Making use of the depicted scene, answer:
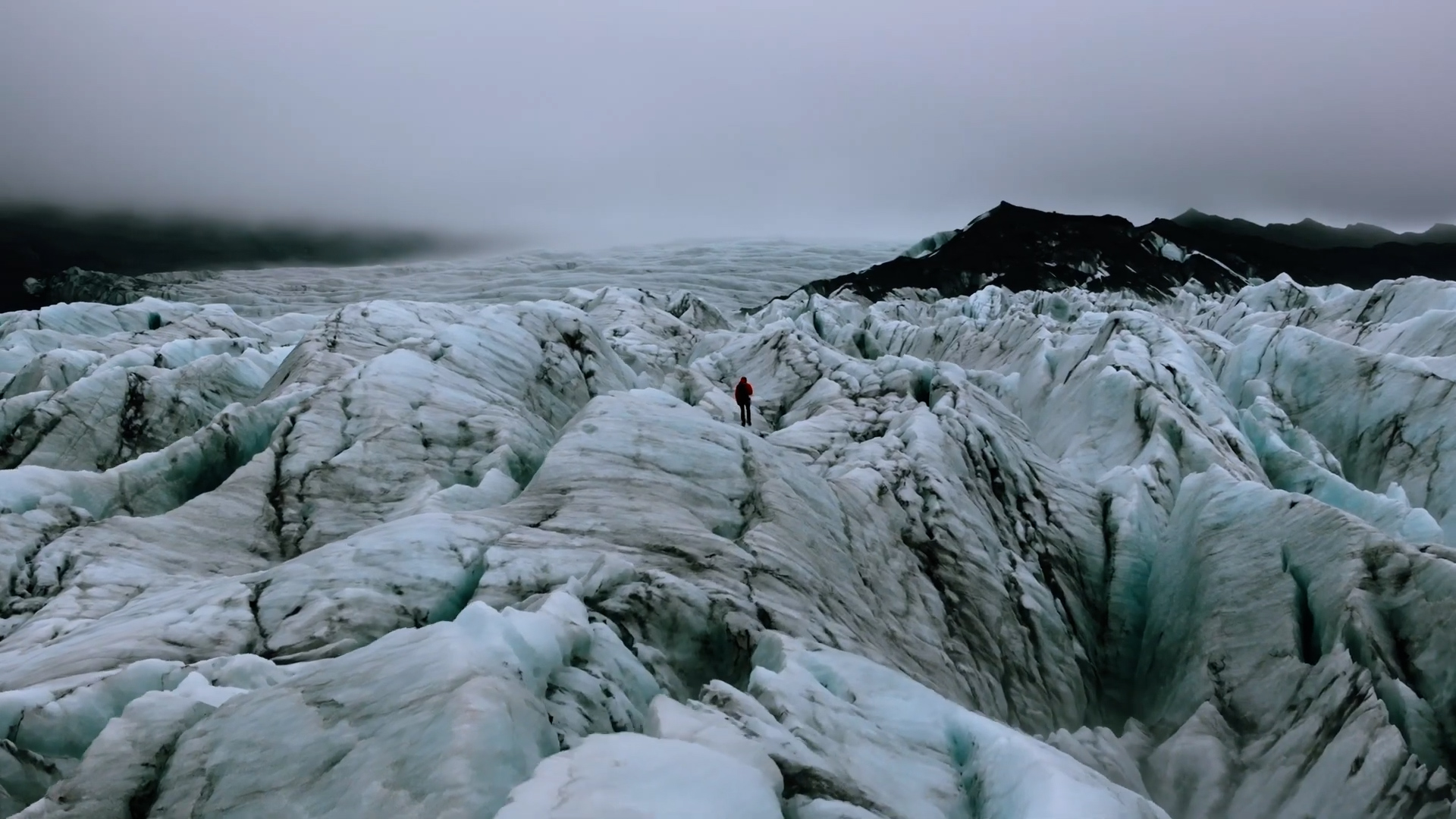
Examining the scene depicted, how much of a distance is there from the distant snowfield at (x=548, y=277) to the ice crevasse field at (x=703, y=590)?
52976 mm

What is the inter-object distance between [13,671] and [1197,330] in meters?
33.0

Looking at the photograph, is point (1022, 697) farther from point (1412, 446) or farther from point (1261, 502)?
point (1412, 446)

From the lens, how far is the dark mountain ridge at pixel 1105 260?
244 feet

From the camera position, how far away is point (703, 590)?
7781 mm

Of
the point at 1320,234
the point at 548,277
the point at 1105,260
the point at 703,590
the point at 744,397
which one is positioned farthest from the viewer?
the point at 1320,234

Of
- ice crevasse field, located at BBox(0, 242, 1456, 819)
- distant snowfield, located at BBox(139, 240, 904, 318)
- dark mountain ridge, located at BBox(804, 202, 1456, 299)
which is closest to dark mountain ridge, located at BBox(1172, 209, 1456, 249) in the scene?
dark mountain ridge, located at BBox(804, 202, 1456, 299)

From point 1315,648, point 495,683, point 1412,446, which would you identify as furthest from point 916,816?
point 1412,446

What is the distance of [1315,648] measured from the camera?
31.0 ft

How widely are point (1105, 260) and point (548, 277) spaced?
5345cm

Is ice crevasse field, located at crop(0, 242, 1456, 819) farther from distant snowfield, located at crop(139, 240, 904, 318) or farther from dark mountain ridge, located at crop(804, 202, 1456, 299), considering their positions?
distant snowfield, located at crop(139, 240, 904, 318)

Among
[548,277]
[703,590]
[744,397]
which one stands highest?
[548,277]

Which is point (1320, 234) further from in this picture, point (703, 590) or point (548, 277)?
point (703, 590)

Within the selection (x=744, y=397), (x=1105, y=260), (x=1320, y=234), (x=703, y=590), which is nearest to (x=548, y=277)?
(x=1105, y=260)

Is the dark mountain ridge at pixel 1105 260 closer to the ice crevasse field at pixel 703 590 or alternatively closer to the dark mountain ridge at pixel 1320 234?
the dark mountain ridge at pixel 1320 234
